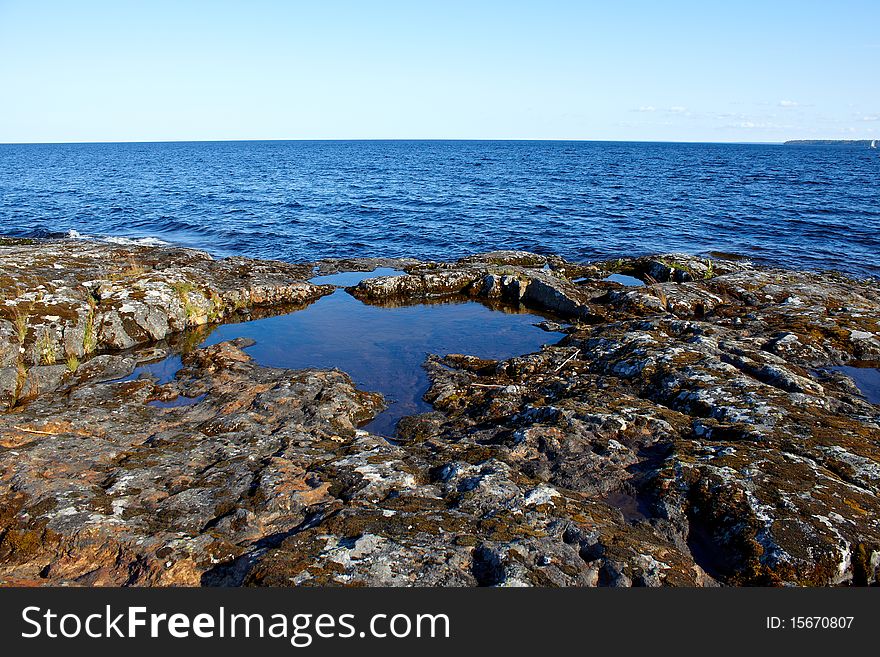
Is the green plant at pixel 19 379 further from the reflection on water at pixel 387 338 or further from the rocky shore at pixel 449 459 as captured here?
the reflection on water at pixel 387 338

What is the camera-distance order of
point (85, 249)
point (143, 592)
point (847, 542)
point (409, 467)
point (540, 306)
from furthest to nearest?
1. point (85, 249)
2. point (540, 306)
3. point (409, 467)
4. point (847, 542)
5. point (143, 592)

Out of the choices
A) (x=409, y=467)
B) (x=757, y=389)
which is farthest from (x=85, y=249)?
(x=757, y=389)

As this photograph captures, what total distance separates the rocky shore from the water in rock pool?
1.84 feet

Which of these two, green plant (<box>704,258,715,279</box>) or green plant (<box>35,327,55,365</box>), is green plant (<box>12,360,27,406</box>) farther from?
green plant (<box>704,258,715,279</box>)

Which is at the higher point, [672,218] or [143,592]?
[672,218]

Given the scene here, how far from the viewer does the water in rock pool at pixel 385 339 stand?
474 inches

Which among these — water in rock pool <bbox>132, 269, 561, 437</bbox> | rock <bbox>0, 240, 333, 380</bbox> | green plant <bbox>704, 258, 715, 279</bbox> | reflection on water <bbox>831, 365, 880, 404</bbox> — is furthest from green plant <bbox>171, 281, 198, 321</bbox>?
green plant <bbox>704, 258, 715, 279</bbox>

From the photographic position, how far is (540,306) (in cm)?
1881

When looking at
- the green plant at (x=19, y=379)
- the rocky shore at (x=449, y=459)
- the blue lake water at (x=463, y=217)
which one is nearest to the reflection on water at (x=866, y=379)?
A: the rocky shore at (x=449, y=459)

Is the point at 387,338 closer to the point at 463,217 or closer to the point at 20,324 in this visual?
the point at 20,324

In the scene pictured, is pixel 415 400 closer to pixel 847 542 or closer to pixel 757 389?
pixel 757 389

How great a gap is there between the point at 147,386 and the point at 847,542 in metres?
12.1

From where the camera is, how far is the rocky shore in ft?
16.9

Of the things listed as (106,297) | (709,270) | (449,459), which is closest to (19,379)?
(106,297)
